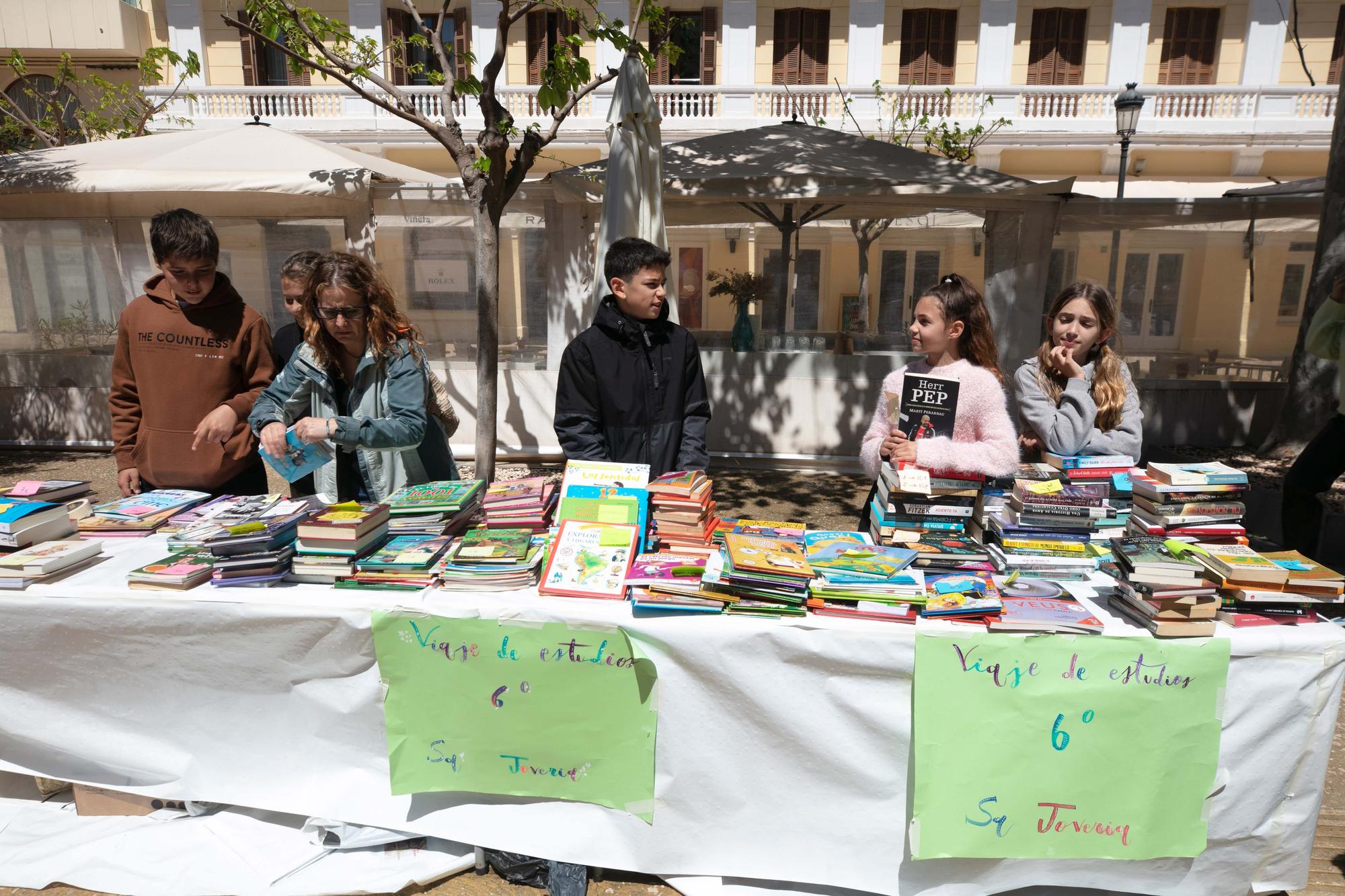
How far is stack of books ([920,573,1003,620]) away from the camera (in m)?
1.97

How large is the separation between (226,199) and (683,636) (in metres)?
7.02

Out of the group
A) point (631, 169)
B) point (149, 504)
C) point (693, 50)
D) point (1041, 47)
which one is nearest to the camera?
A: point (149, 504)

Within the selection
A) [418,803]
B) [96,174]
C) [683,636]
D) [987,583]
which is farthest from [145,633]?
[96,174]

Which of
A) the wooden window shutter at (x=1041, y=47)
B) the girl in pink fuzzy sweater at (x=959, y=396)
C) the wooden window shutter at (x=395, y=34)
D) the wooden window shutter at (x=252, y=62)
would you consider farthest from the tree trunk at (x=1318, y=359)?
the wooden window shutter at (x=252, y=62)

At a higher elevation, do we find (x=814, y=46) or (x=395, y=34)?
(x=395, y=34)

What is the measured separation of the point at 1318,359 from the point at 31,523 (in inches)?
356

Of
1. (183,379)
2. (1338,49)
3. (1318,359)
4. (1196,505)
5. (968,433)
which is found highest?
(1338,49)

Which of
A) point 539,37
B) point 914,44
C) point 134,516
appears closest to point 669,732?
point 134,516

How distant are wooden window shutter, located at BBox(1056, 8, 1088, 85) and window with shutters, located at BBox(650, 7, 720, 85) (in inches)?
302

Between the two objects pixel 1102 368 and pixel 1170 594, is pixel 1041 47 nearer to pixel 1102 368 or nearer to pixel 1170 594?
pixel 1102 368

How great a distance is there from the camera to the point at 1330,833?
255 centimetres

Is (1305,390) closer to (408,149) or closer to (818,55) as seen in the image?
(818,55)

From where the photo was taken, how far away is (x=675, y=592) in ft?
6.70

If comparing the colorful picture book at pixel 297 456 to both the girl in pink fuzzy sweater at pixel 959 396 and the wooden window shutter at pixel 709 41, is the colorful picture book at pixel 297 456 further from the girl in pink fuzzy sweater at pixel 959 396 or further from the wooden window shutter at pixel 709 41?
the wooden window shutter at pixel 709 41
